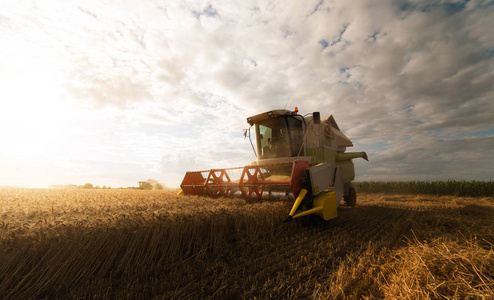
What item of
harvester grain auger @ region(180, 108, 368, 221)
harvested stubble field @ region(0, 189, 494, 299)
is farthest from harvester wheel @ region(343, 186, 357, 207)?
harvested stubble field @ region(0, 189, 494, 299)

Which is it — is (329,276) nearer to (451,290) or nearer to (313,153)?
(451,290)

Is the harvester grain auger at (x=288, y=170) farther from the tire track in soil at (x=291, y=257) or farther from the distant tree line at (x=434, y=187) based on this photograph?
the distant tree line at (x=434, y=187)

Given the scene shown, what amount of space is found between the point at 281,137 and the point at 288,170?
3.68 feet

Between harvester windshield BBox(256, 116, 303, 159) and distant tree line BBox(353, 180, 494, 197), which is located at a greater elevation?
harvester windshield BBox(256, 116, 303, 159)

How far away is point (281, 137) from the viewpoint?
6.91 m

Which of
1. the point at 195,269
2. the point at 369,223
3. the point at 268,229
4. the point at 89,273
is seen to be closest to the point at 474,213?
the point at 369,223

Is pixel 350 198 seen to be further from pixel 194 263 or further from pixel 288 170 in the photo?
pixel 194 263

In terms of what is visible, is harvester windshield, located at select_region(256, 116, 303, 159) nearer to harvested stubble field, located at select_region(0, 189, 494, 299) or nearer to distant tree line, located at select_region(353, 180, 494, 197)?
harvested stubble field, located at select_region(0, 189, 494, 299)

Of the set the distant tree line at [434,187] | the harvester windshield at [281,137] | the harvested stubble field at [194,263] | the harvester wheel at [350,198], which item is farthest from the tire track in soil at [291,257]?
the distant tree line at [434,187]

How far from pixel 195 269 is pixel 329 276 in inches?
61.1

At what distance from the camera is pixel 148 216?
2811 millimetres

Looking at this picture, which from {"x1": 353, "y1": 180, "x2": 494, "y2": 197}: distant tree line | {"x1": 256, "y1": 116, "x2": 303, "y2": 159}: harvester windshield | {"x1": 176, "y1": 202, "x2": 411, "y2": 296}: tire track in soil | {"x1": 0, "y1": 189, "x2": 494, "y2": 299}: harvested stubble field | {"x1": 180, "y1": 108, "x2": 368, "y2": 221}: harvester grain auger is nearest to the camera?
{"x1": 0, "y1": 189, "x2": 494, "y2": 299}: harvested stubble field

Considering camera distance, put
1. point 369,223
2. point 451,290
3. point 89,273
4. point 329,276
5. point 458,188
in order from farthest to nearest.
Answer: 1. point 458,188
2. point 369,223
3. point 329,276
4. point 89,273
5. point 451,290

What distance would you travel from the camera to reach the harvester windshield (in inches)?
267
